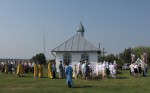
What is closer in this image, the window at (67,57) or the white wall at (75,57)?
the white wall at (75,57)

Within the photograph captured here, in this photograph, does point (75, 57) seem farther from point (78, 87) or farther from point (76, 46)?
point (78, 87)

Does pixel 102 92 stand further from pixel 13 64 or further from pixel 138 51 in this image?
pixel 138 51

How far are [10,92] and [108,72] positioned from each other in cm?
1853

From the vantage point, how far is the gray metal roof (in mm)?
46150

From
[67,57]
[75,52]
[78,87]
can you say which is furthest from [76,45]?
[78,87]

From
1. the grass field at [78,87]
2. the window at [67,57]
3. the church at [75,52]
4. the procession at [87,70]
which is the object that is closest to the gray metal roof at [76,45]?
the church at [75,52]

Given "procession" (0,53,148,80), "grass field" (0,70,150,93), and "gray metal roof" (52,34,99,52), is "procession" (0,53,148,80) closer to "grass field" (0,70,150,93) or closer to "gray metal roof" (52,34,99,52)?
"grass field" (0,70,150,93)

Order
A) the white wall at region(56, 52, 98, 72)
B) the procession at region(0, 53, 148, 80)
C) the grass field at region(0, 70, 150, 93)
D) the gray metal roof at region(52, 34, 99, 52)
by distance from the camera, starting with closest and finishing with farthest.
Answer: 1. the grass field at region(0, 70, 150, 93)
2. the procession at region(0, 53, 148, 80)
3. the white wall at region(56, 52, 98, 72)
4. the gray metal roof at region(52, 34, 99, 52)

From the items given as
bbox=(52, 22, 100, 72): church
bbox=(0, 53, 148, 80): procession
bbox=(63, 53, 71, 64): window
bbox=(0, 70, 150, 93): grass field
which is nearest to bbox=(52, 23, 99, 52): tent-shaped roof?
bbox=(52, 22, 100, 72): church

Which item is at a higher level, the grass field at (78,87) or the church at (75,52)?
the church at (75,52)

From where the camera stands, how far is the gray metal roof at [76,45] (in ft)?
151

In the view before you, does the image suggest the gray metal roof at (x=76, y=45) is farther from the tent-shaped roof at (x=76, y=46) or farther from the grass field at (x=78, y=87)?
the grass field at (x=78, y=87)

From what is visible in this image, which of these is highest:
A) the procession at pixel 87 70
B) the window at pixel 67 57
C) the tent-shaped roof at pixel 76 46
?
the tent-shaped roof at pixel 76 46

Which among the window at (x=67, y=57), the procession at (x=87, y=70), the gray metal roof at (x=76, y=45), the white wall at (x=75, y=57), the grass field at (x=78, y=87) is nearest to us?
the grass field at (x=78, y=87)
